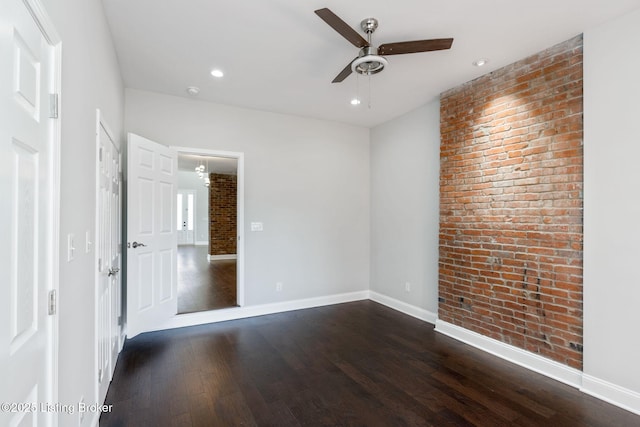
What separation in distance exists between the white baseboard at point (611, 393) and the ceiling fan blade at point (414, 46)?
2.82 metres

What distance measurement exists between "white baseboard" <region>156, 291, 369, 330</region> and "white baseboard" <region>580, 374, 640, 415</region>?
2997 mm

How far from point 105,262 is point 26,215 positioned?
1.46 m

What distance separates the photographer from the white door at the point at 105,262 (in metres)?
2.04

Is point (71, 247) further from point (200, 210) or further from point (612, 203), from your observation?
point (200, 210)

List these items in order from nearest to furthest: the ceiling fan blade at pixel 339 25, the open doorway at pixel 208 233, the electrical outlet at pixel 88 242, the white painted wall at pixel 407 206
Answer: the electrical outlet at pixel 88 242
the ceiling fan blade at pixel 339 25
the white painted wall at pixel 407 206
the open doorway at pixel 208 233

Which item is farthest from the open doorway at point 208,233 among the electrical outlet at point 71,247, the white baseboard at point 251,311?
the electrical outlet at point 71,247

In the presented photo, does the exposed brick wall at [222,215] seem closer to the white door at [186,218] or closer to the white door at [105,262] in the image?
the white door at [186,218]

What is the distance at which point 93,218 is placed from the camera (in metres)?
1.89

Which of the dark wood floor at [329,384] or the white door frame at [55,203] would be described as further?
the dark wood floor at [329,384]

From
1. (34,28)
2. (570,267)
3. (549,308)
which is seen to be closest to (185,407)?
(34,28)

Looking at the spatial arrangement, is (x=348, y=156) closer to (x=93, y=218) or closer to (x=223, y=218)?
(x=93, y=218)

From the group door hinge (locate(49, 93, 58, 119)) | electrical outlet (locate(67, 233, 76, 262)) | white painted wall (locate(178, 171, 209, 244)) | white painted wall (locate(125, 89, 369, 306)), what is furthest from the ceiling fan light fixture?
white painted wall (locate(178, 171, 209, 244))

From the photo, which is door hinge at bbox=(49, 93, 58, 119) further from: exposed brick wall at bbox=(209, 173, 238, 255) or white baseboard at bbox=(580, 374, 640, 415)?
exposed brick wall at bbox=(209, 173, 238, 255)

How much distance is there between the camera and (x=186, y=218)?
1275 centimetres
